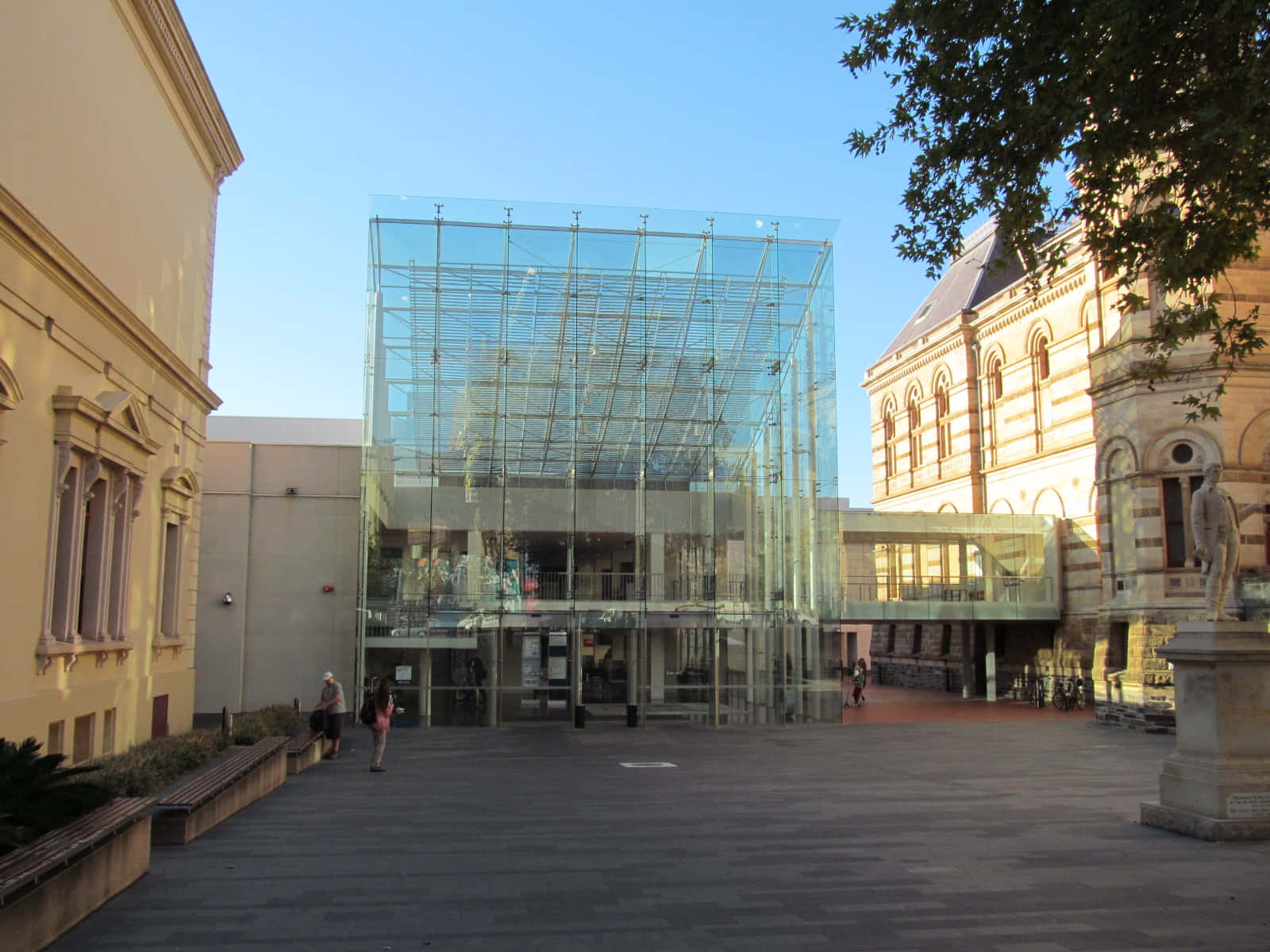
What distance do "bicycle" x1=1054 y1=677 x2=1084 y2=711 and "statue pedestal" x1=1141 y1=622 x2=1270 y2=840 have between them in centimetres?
2181

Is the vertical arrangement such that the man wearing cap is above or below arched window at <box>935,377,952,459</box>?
below

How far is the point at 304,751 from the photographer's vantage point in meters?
16.6

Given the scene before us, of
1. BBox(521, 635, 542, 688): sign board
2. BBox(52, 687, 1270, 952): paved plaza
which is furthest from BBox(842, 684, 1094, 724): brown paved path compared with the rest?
BBox(52, 687, 1270, 952): paved plaza

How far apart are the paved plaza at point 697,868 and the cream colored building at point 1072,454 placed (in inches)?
275

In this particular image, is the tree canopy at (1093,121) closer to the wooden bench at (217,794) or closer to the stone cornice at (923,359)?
the wooden bench at (217,794)

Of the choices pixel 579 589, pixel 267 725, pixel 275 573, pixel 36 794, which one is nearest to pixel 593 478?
pixel 579 589

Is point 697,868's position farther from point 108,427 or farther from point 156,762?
point 108,427

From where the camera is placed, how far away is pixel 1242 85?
901cm

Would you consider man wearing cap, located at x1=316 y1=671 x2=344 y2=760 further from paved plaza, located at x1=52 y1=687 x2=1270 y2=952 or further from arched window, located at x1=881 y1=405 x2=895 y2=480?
arched window, located at x1=881 y1=405 x2=895 y2=480

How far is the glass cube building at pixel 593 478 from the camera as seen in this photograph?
26.1 m

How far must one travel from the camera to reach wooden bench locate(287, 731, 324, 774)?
16.0 m

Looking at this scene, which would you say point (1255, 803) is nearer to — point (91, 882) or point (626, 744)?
point (91, 882)

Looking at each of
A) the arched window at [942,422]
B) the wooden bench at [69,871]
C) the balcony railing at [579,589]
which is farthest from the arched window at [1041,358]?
the wooden bench at [69,871]

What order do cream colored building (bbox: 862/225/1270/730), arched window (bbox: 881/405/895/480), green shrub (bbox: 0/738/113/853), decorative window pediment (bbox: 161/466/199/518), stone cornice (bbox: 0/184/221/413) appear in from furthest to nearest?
arched window (bbox: 881/405/895/480), cream colored building (bbox: 862/225/1270/730), decorative window pediment (bbox: 161/466/199/518), stone cornice (bbox: 0/184/221/413), green shrub (bbox: 0/738/113/853)
